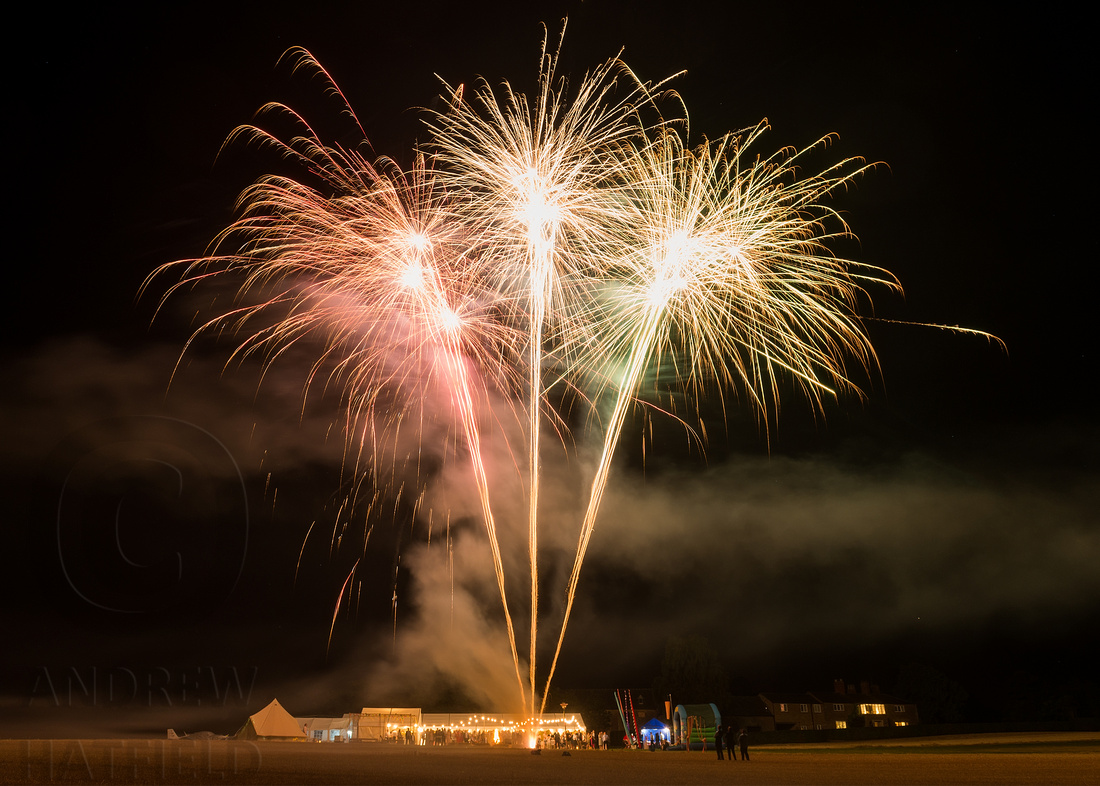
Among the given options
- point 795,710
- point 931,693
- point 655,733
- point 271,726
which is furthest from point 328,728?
point 931,693

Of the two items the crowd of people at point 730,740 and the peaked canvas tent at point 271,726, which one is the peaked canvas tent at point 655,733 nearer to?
the crowd of people at point 730,740

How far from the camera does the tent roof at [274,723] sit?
2173 inches

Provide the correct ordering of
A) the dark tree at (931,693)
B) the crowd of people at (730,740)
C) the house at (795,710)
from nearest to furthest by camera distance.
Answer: the crowd of people at (730,740) → the house at (795,710) → the dark tree at (931,693)

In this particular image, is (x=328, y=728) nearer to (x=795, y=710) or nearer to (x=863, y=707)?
(x=795, y=710)

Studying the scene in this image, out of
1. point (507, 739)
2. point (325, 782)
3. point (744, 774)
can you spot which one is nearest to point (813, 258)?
point (744, 774)

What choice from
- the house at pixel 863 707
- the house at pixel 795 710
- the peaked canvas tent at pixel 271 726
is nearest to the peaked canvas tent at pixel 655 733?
the peaked canvas tent at pixel 271 726

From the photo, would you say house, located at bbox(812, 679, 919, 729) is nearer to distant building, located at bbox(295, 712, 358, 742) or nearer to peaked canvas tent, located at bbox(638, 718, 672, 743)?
Result: peaked canvas tent, located at bbox(638, 718, 672, 743)

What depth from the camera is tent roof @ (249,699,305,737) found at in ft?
181

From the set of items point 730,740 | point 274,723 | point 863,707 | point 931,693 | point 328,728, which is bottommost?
point 863,707

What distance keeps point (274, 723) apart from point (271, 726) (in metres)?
0.34

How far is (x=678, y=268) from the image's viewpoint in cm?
1955

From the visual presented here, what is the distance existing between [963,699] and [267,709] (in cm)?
6730

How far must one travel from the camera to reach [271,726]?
5597cm

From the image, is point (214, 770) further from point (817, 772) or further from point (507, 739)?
point (507, 739)
